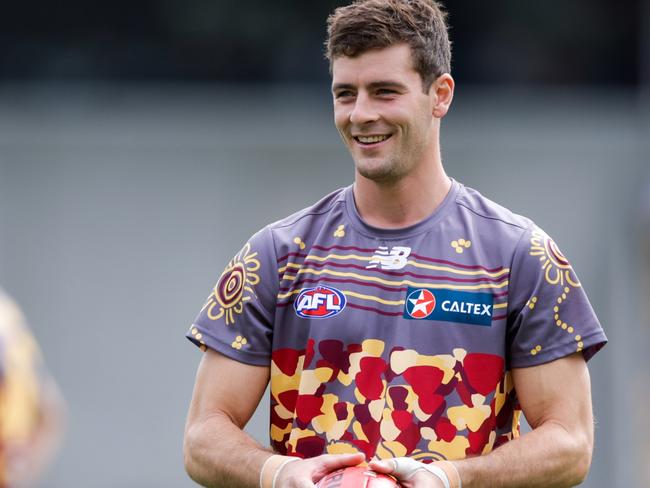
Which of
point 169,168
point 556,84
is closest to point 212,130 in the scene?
point 169,168

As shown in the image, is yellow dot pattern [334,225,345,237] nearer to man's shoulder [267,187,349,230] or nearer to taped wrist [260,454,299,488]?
man's shoulder [267,187,349,230]

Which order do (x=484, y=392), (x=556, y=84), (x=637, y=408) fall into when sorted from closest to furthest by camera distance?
(x=484, y=392) < (x=637, y=408) < (x=556, y=84)

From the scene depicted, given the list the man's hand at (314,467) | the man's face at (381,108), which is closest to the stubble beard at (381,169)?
the man's face at (381,108)

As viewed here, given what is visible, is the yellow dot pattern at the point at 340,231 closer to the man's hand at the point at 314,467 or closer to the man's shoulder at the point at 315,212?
the man's shoulder at the point at 315,212

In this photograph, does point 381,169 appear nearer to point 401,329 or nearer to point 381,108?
point 381,108

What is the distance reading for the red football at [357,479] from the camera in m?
3.94

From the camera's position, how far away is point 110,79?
14.3 m

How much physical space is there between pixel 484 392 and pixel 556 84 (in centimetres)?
1032

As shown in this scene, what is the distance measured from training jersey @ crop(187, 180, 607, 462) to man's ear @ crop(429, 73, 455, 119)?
28cm

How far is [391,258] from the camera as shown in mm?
4355

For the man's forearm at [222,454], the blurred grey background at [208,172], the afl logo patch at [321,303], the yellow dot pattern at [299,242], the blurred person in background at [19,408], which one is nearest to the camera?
the man's forearm at [222,454]

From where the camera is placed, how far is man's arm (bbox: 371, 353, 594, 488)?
13.4 ft

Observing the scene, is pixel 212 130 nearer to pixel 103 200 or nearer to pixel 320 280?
pixel 103 200

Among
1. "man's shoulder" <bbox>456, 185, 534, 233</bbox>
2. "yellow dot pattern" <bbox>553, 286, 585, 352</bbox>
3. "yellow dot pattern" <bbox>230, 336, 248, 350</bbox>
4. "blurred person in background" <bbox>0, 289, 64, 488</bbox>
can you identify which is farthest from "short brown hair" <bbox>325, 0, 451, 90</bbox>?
"blurred person in background" <bbox>0, 289, 64, 488</bbox>
